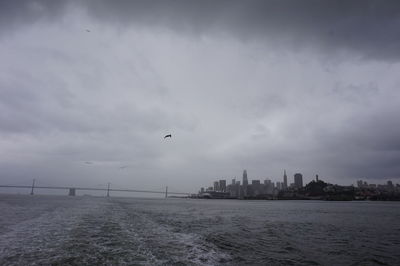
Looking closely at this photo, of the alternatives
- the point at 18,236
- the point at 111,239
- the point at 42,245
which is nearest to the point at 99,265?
the point at 42,245

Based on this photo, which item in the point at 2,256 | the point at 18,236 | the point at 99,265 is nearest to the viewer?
the point at 99,265

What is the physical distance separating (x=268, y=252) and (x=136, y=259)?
331 inches

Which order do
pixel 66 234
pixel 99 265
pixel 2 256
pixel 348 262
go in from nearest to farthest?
pixel 99 265
pixel 2 256
pixel 348 262
pixel 66 234

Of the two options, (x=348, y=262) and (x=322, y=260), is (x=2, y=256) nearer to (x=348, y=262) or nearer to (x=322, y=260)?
(x=322, y=260)

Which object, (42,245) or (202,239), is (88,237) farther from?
(202,239)

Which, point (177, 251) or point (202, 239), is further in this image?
point (202, 239)

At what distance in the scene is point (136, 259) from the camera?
1448 centimetres

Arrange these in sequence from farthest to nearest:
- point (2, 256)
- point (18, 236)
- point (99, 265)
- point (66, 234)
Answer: point (66, 234), point (18, 236), point (2, 256), point (99, 265)

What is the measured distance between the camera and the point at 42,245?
675 inches

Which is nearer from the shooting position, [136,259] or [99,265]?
[99,265]

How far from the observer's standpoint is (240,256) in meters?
16.0

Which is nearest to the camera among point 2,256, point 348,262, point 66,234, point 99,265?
point 99,265

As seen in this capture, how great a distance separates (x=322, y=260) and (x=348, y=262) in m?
1.38

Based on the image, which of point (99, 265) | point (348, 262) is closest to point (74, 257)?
point (99, 265)
